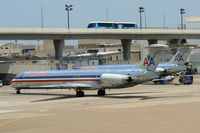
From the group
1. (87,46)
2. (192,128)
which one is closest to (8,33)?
(192,128)

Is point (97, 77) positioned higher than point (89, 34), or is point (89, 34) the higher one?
point (89, 34)

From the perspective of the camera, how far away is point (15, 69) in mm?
74312

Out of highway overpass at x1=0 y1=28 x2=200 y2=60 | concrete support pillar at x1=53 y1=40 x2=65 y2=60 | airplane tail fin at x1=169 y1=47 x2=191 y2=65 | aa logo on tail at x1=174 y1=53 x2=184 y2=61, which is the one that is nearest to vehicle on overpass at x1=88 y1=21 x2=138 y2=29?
highway overpass at x1=0 y1=28 x2=200 y2=60

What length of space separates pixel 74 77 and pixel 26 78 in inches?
303

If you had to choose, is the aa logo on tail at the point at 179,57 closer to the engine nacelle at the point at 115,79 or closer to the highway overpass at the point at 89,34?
the engine nacelle at the point at 115,79

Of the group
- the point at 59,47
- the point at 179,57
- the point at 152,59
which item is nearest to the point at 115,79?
the point at 152,59

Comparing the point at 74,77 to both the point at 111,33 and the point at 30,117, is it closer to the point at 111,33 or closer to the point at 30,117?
the point at 30,117

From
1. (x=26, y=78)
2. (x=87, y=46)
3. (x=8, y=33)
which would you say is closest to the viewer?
(x=26, y=78)

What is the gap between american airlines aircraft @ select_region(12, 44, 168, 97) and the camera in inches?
1528

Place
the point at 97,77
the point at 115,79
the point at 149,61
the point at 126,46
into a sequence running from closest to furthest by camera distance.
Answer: the point at 149,61, the point at 115,79, the point at 97,77, the point at 126,46

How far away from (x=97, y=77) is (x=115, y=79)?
3.23 meters

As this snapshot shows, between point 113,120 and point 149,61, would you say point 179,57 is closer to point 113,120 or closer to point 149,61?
point 149,61

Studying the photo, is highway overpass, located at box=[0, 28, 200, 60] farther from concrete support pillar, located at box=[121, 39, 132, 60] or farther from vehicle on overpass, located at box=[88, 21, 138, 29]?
vehicle on overpass, located at box=[88, 21, 138, 29]

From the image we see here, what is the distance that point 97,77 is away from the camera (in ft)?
141
